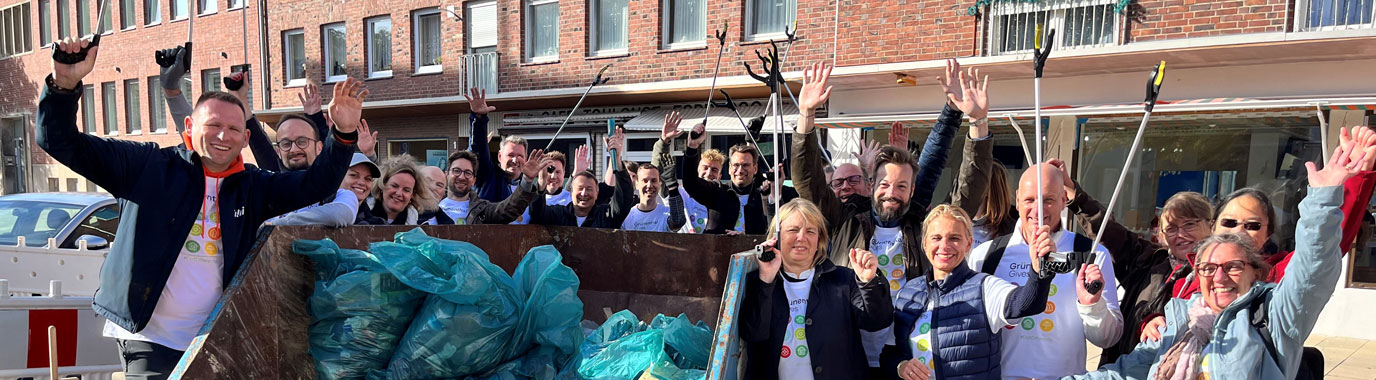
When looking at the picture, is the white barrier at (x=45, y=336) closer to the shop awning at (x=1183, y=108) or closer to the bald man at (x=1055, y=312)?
the bald man at (x=1055, y=312)

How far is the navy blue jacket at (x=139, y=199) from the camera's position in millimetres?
2176

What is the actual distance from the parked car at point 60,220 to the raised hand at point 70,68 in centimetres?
445

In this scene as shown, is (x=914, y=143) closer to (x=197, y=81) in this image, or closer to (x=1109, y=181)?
(x=1109, y=181)

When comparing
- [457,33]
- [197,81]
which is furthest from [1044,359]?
[197,81]

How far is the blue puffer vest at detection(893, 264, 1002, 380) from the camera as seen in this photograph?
2523mm

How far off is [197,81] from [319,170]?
19759 mm

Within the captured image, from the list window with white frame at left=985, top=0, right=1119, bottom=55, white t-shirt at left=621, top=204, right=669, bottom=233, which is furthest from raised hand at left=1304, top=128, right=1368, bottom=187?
window with white frame at left=985, top=0, right=1119, bottom=55

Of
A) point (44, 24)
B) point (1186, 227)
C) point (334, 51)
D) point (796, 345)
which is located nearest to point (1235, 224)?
point (1186, 227)

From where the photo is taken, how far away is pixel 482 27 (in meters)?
14.5

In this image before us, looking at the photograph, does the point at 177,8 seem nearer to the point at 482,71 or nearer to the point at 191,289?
the point at 482,71

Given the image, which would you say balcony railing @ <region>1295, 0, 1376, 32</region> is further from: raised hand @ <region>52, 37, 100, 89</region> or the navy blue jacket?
raised hand @ <region>52, 37, 100, 89</region>

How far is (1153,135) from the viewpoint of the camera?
27.6 feet

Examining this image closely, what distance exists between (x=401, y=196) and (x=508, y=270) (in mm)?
713

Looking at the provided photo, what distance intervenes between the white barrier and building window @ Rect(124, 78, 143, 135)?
70.0 feet
